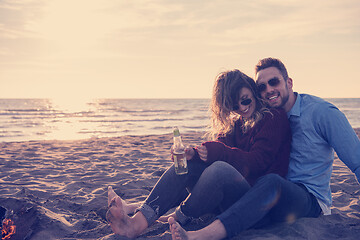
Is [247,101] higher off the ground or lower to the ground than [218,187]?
higher

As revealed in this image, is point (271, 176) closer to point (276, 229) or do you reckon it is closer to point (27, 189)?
point (276, 229)

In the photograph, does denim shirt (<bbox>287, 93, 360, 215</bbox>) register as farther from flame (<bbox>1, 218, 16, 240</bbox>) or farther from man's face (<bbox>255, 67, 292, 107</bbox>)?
flame (<bbox>1, 218, 16, 240</bbox>)

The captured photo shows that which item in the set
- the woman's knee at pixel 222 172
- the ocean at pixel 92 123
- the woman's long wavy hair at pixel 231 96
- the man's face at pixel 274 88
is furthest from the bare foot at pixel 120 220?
the ocean at pixel 92 123

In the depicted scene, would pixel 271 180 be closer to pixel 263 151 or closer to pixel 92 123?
pixel 263 151

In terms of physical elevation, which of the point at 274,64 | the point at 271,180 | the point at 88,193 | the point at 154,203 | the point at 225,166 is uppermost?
the point at 274,64

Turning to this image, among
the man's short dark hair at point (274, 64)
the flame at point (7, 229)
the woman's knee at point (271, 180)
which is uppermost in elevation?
the man's short dark hair at point (274, 64)

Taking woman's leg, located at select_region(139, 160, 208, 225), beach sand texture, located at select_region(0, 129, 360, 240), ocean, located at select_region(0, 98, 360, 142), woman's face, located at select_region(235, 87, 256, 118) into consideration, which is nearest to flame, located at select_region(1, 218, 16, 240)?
beach sand texture, located at select_region(0, 129, 360, 240)

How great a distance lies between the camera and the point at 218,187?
9.53 ft

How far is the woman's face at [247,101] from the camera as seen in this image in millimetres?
3318

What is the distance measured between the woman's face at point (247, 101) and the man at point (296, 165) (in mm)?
129

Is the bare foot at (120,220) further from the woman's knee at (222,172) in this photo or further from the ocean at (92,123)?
the ocean at (92,123)

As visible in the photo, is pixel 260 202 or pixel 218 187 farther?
pixel 218 187

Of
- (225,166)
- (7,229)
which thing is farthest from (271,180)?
(7,229)

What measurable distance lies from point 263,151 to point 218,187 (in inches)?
21.0
